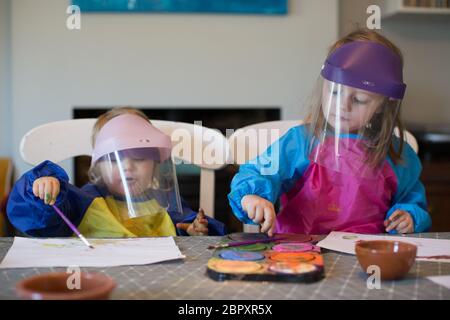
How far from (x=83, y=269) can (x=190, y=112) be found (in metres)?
2.02

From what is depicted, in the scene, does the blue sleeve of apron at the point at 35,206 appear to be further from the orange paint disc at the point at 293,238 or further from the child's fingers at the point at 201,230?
the orange paint disc at the point at 293,238

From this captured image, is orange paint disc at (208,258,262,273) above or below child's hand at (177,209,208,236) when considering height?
above

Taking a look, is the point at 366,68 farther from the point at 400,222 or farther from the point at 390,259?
the point at 390,259

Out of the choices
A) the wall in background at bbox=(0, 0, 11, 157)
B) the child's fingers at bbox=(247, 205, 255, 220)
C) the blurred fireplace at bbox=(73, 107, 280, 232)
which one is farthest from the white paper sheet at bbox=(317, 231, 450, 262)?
the wall in background at bbox=(0, 0, 11, 157)

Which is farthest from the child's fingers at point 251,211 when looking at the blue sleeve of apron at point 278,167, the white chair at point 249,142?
the white chair at point 249,142

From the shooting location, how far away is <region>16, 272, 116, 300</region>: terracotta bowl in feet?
2.07

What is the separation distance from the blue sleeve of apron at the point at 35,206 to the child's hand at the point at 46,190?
18 millimetres

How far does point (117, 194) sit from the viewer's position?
4.41 ft

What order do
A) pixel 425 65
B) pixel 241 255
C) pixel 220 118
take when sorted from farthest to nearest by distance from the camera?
1. pixel 425 65
2. pixel 220 118
3. pixel 241 255

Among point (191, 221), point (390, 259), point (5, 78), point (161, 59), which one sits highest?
point (161, 59)

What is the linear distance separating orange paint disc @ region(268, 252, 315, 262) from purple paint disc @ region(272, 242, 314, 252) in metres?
0.03

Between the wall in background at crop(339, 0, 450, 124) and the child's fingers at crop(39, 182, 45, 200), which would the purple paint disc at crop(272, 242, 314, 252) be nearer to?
the child's fingers at crop(39, 182, 45, 200)

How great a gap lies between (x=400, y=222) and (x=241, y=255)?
48 cm

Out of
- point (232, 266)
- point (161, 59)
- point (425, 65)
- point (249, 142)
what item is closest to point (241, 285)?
point (232, 266)
